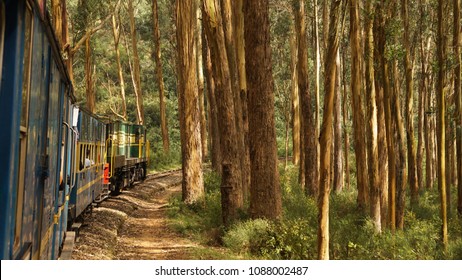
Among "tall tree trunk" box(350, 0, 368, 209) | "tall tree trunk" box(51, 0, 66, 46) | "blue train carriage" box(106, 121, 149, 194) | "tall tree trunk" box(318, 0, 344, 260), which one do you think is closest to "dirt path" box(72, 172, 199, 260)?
"blue train carriage" box(106, 121, 149, 194)

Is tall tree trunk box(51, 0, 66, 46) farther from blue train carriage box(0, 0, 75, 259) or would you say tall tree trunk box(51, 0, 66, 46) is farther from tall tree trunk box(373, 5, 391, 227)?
blue train carriage box(0, 0, 75, 259)

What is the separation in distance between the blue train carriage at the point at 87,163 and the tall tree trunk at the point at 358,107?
8121mm

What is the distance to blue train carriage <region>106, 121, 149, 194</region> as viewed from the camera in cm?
2192

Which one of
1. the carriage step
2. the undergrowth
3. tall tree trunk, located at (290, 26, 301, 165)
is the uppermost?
tall tree trunk, located at (290, 26, 301, 165)

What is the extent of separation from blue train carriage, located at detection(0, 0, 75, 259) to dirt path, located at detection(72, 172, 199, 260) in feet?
19.8

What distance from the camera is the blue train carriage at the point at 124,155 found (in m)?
21.9

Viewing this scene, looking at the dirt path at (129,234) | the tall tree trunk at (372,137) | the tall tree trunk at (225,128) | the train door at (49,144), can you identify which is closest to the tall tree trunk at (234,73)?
the tall tree trunk at (225,128)

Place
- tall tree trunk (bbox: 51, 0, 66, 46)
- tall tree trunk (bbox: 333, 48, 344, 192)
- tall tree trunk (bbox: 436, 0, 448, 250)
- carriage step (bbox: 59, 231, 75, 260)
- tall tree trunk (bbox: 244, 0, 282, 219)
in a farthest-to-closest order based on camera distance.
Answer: tall tree trunk (bbox: 333, 48, 344, 192) → tall tree trunk (bbox: 51, 0, 66, 46) → tall tree trunk (bbox: 436, 0, 448, 250) → tall tree trunk (bbox: 244, 0, 282, 219) → carriage step (bbox: 59, 231, 75, 260)

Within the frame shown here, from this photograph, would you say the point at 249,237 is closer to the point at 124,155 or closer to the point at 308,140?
the point at 308,140

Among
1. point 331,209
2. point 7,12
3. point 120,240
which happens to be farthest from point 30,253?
point 331,209

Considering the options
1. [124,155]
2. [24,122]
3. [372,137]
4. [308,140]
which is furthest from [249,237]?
[124,155]

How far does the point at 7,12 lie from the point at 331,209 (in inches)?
764

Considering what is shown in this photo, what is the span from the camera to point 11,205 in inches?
139

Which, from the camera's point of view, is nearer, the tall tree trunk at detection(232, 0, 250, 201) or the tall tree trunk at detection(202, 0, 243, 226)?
the tall tree trunk at detection(202, 0, 243, 226)
